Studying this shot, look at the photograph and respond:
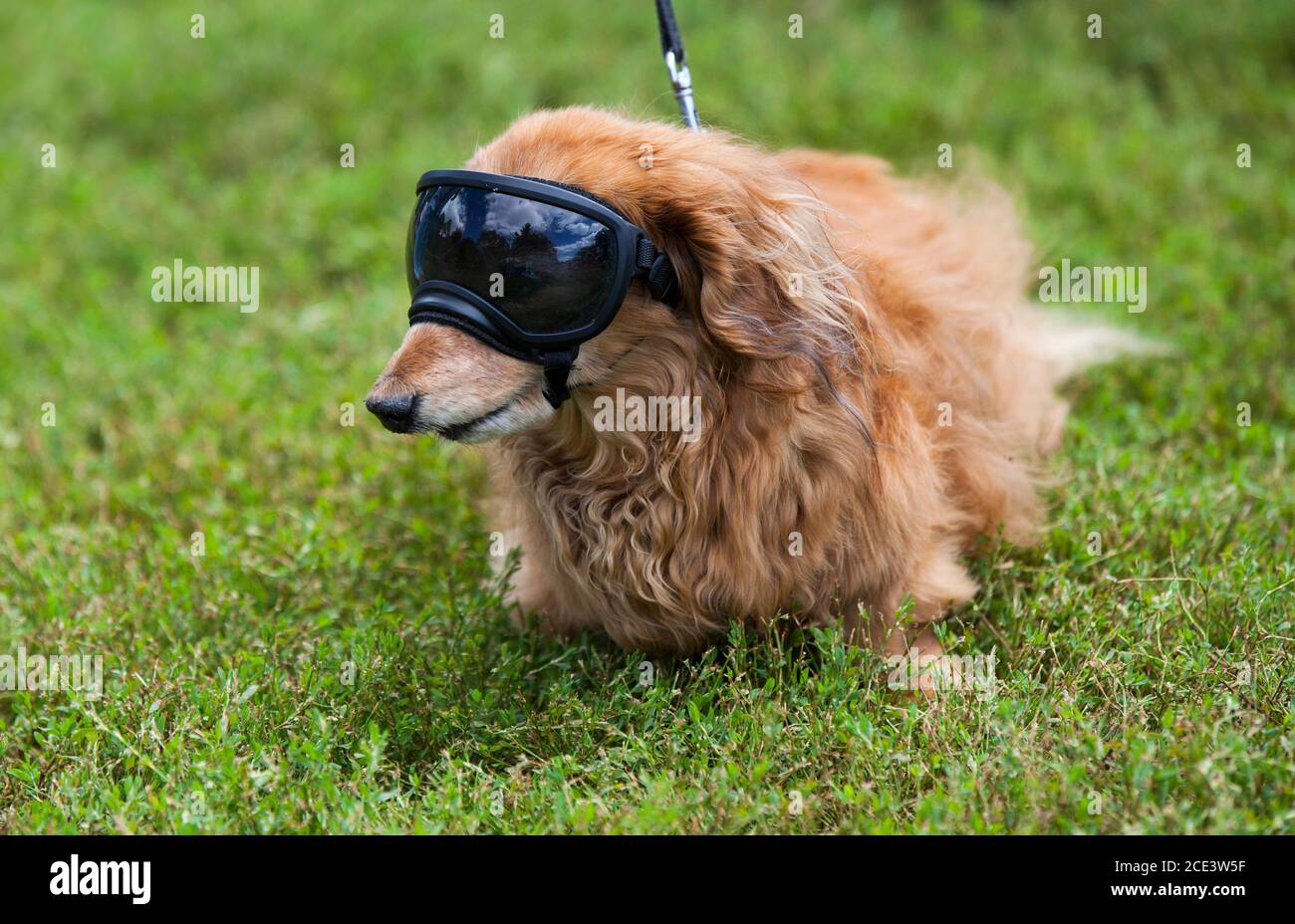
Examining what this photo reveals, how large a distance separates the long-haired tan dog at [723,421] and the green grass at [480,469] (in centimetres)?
20

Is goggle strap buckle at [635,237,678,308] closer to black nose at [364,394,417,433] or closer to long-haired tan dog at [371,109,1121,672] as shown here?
long-haired tan dog at [371,109,1121,672]

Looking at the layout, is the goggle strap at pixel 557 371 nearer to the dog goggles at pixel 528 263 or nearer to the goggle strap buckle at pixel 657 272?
the dog goggles at pixel 528 263

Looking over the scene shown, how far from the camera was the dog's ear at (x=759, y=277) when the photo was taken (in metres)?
2.82

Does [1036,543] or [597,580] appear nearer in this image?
[597,580]

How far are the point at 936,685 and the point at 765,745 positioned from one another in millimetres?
501

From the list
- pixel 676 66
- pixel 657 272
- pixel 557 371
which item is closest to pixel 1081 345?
pixel 676 66

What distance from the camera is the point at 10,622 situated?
12.2ft

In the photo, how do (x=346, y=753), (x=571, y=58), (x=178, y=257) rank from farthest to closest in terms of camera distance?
1. (x=571, y=58)
2. (x=178, y=257)
3. (x=346, y=753)

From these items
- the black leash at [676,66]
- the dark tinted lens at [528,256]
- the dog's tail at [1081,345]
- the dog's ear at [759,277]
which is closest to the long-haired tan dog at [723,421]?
the dog's ear at [759,277]

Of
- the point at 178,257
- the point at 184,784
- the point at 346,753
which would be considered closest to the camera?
the point at 184,784

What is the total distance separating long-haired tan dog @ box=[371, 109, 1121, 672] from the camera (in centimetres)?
282

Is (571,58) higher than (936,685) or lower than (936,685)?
higher
